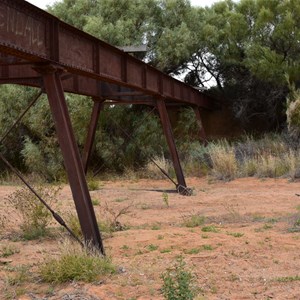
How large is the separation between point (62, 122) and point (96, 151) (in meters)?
17.0

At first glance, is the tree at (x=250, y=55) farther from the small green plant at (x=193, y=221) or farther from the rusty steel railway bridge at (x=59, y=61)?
the small green plant at (x=193, y=221)

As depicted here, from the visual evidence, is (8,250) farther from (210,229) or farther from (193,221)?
(193,221)

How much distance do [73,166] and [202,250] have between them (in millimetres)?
2439

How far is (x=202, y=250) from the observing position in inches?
317

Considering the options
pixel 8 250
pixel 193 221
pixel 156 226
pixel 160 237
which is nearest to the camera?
pixel 8 250

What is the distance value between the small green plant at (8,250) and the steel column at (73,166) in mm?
1268

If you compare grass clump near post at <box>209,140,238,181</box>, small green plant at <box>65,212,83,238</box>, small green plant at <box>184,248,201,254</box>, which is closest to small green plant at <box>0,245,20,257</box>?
small green plant at <box>65,212,83,238</box>

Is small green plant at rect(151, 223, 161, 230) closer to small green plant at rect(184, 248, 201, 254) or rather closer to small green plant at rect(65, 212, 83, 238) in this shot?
small green plant at rect(65, 212, 83, 238)

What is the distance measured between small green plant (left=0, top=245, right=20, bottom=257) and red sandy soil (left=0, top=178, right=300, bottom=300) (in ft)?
0.31

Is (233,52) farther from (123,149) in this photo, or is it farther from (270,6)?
(123,149)

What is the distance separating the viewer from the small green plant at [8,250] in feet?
26.6

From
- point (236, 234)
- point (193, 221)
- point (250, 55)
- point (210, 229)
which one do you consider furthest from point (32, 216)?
point (250, 55)

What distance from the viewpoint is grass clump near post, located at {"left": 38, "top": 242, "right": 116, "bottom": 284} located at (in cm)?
643

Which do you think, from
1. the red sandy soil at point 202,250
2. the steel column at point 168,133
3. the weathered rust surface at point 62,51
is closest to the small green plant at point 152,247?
the red sandy soil at point 202,250
